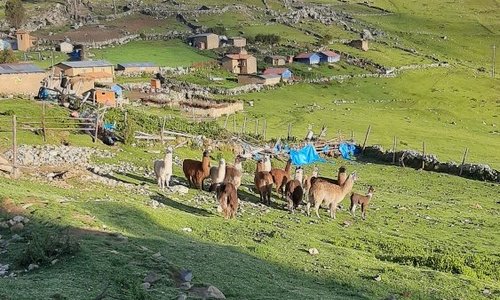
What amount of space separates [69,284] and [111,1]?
190 m

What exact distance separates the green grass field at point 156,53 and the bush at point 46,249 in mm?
98391

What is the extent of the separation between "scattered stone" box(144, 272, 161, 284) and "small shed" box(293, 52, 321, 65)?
364 feet

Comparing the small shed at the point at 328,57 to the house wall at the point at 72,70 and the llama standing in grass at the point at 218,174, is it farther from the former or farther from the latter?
the llama standing in grass at the point at 218,174

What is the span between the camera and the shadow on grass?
79.0 ft

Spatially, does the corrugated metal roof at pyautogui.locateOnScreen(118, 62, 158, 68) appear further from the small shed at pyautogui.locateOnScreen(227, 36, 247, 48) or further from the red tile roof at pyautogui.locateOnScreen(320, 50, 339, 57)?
the red tile roof at pyautogui.locateOnScreen(320, 50, 339, 57)

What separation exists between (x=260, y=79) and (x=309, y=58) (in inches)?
911

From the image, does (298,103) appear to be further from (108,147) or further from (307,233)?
(307,233)

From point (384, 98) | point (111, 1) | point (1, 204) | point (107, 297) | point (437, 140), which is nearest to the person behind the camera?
point (107, 297)

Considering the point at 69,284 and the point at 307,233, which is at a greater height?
the point at 69,284

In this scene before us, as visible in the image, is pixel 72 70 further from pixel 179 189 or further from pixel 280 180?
pixel 179 189

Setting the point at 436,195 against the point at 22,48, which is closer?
the point at 436,195

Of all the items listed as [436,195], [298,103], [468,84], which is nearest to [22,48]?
[298,103]

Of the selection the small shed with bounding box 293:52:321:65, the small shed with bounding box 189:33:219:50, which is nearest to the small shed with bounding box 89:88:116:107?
the small shed with bounding box 293:52:321:65

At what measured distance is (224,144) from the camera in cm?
4591
